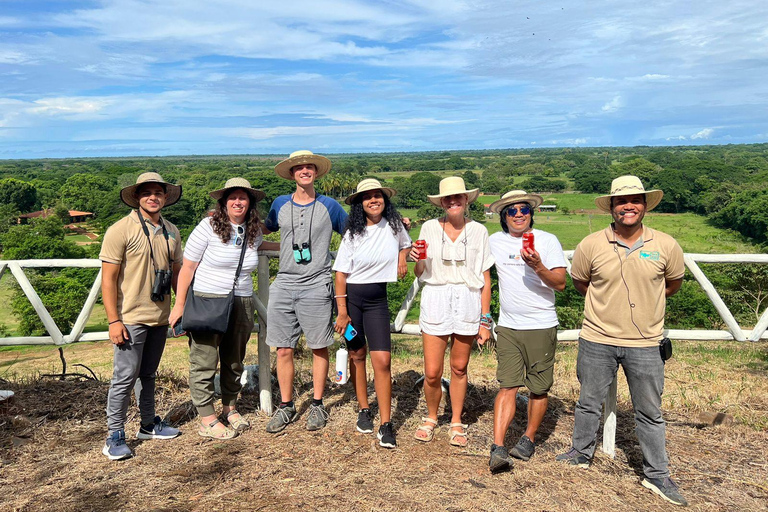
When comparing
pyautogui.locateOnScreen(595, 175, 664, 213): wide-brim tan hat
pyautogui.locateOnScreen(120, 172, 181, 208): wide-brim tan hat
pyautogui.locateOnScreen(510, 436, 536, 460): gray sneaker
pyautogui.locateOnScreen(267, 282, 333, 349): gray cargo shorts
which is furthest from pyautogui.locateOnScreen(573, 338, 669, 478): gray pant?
pyautogui.locateOnScreen(120, 172, 181, 208): wide-brim tan hat

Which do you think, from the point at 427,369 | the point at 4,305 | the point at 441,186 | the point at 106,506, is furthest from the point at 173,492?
the point at 4,305

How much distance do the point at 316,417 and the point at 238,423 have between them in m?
0.64

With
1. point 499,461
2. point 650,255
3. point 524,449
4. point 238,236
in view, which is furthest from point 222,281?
point 650,255

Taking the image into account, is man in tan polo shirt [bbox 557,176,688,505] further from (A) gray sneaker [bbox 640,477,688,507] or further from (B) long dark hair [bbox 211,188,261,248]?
(B) long dark hair [bbox 211,188,261,248]

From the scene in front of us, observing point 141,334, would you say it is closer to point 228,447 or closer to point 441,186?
point 228,447

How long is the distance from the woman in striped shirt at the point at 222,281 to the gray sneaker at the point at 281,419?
0.77 ft

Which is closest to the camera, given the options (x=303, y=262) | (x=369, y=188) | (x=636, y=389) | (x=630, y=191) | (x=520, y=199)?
(x=630, y=191)

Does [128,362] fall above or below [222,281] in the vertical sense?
below

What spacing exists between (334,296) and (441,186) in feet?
4.07

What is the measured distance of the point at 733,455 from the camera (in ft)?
14.3

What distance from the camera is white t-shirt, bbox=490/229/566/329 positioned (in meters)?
4.01

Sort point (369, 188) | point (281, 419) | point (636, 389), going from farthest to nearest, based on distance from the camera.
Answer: point (281, 419), point (369, 188), point (636, 389)

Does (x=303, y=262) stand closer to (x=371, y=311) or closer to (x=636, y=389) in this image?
(x=371, y=311)

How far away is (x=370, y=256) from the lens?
4.32 m
